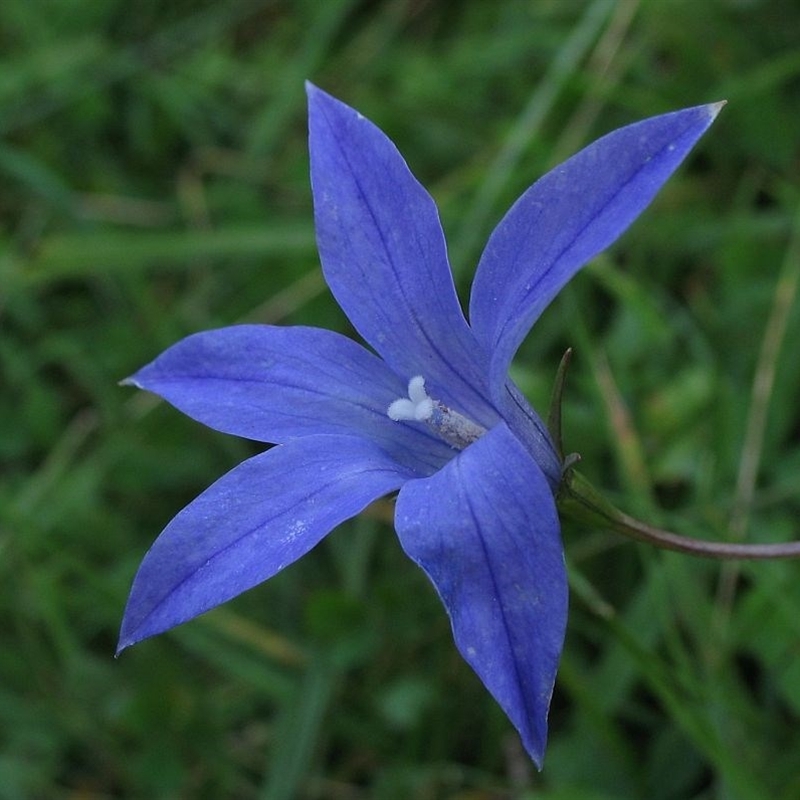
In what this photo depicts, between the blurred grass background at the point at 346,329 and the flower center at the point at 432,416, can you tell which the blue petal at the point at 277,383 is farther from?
the blurred grass background at the point at 346,329

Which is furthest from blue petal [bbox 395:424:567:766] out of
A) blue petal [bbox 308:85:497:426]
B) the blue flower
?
blue petal [bbox 308:85:497:426]

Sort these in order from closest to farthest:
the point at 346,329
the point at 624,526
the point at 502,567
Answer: the point at 502,567 < the point at 624,526 < the point at 346,329

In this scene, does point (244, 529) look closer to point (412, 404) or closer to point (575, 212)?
point (412, 404)

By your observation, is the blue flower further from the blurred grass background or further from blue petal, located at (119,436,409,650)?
the blurred grass background

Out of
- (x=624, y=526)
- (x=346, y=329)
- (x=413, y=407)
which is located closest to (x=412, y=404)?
(x=413, y=407)

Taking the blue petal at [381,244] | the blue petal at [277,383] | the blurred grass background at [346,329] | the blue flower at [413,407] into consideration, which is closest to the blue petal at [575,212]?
the blue flower at [413,407]

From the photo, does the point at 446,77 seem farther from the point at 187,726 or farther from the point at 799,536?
the point at 187,726
